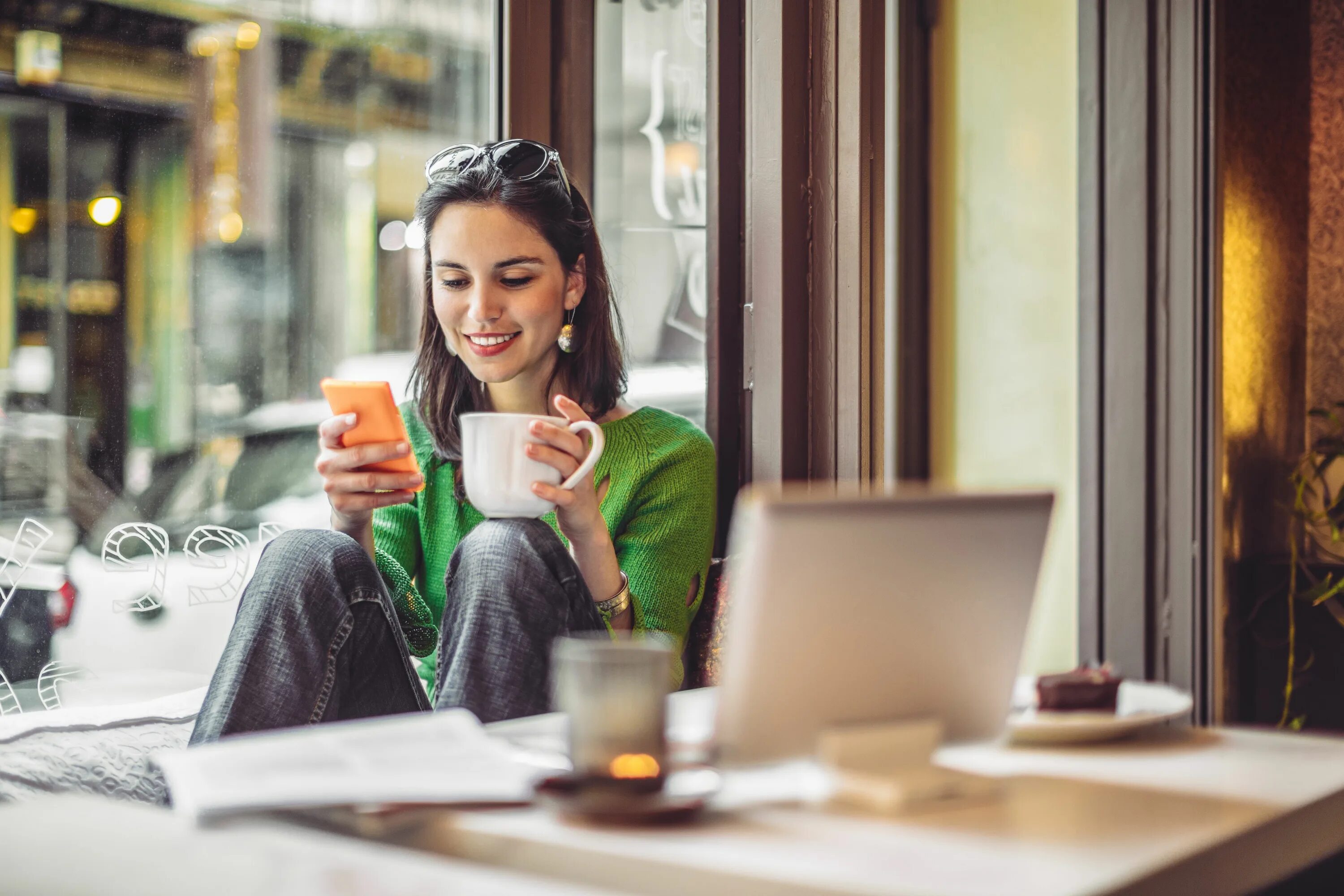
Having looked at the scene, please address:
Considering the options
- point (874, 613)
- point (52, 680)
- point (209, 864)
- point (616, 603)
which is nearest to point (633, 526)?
point (616, 603)

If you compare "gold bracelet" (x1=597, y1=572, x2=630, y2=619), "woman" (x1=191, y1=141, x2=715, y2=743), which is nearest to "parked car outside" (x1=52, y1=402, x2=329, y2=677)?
"woman" (x1=191, y1=141, x2=715, y2=743)

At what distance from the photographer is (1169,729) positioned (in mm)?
1000

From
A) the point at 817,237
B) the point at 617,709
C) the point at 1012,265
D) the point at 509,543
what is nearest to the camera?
the point at 617,709

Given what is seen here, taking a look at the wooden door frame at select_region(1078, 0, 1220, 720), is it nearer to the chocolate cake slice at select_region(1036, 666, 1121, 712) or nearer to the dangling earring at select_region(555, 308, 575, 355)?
the dangling earring at select_region(555, 308, 575, 355)

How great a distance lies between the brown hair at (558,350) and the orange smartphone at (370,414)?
40cm

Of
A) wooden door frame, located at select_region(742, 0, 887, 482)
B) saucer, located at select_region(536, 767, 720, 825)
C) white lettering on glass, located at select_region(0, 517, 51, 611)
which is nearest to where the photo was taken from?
saucer, located at select_region(536, 767, 720, 825)

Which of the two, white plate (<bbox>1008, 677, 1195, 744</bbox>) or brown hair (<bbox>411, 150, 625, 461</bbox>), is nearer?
white plate (<bbox>1008, 677, 1195, 744</bbox>)

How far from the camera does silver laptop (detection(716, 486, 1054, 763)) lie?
0.72 metres

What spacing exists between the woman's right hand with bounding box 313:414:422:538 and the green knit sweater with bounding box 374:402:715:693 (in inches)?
8.5

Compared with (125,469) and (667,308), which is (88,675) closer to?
(125,469)

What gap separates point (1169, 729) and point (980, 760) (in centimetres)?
20

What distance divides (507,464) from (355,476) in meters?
0.22

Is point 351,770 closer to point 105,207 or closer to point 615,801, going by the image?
point 615,801

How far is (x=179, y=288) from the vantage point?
5.73ft
